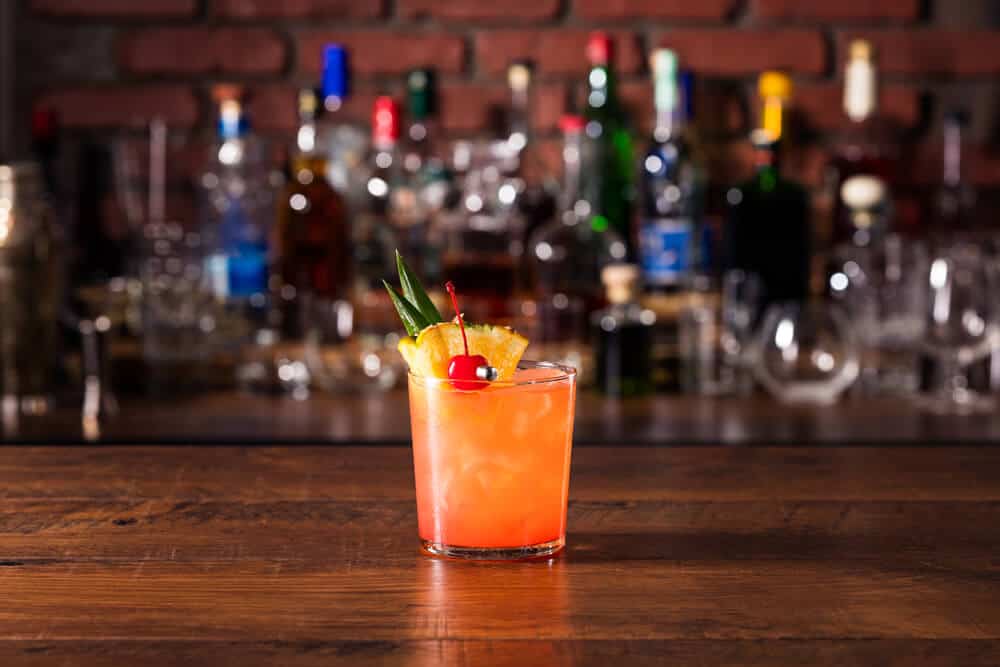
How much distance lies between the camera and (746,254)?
180 cm

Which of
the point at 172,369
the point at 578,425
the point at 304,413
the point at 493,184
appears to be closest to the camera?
the point at 578,425

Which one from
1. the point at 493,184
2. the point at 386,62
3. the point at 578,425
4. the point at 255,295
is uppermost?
the point at 386,62

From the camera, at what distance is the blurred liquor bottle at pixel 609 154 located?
6.01 feet

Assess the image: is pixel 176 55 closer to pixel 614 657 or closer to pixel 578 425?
pixel 578 425

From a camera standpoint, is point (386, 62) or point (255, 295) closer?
point (255, 295)

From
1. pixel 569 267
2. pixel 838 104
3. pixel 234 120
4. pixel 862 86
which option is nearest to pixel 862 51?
pixel 862 86

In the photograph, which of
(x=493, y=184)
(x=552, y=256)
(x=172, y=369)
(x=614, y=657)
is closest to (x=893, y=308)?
(x=552, y=256)

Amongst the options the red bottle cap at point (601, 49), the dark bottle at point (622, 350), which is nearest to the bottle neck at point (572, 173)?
the red bottle cap at point (601, 49)

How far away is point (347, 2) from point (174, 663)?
61.5 inches

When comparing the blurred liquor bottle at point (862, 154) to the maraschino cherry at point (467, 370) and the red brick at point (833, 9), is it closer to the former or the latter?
the red brick at point (833, 9)

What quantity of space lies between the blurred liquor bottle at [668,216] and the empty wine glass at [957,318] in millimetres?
303

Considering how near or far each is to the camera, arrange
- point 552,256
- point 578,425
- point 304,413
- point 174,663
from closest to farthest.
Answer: point 174,663
point 578,425
point 304,413
point 552,256

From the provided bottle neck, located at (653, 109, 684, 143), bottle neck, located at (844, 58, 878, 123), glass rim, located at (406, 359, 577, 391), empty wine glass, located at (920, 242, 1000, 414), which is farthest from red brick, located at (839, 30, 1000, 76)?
glass rim, located at (406, 359, 577, 391)

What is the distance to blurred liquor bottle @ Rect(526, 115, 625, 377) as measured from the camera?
165 centimetres
